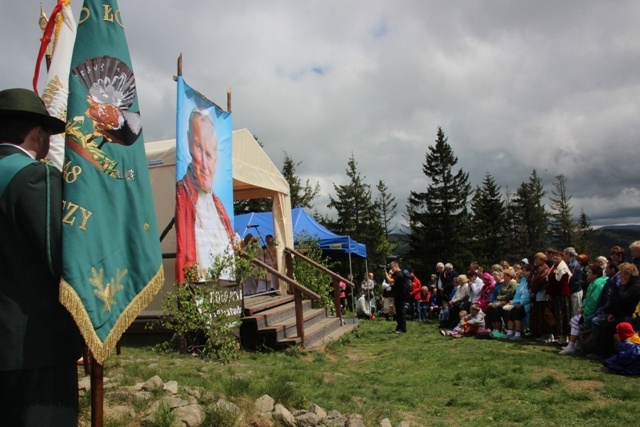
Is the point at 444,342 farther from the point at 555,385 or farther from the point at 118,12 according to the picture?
the point at 118,12

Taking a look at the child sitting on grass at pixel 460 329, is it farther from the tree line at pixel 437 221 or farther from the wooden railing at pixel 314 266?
the tree line at pixel 437 221

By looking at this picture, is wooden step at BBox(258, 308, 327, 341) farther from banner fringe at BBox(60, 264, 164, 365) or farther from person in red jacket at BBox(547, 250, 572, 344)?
banner fringe at BBox(60, 264, 164, 365)

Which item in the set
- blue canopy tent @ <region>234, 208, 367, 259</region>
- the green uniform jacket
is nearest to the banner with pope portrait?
the green uniform jacket

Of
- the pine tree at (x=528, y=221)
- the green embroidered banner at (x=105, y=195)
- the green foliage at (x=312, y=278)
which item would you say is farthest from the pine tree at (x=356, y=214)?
the green embroidered banner at (x=105, y=195)

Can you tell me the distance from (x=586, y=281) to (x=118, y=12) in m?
9.49

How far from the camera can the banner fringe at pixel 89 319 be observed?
1.99 meters

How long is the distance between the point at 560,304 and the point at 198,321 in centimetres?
639

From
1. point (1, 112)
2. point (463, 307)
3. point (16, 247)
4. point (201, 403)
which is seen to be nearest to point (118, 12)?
point (1, 112)

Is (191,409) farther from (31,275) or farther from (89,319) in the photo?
(31,275)

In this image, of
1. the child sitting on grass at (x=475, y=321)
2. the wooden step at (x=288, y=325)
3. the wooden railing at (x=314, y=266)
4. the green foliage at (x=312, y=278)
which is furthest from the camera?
the green foliage at (x=312, y=278)

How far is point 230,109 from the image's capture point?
9.17 m

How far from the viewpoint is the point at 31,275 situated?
6.51 feet

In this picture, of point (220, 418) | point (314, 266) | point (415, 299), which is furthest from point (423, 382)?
point (415, 299)

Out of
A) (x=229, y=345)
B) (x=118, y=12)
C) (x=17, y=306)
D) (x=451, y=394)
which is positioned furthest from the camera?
(x=229, y=345)
